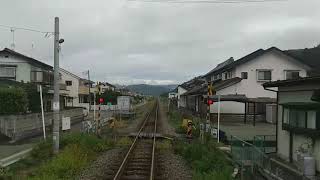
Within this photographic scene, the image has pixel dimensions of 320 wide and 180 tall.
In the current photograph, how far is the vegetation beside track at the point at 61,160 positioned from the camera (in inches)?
526

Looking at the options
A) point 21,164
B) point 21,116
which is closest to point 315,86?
point 21,164

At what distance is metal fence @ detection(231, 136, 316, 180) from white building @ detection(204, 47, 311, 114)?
81.4 ft

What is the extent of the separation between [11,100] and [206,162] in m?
16.0

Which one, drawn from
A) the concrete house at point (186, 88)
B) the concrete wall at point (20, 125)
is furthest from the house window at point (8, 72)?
the concrete house at point (186, 88)

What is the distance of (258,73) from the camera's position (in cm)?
4131

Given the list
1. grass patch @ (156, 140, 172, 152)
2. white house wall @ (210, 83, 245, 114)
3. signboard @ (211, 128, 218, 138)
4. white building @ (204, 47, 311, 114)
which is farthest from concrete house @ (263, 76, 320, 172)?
white building @ (204, 47, 311, 114)

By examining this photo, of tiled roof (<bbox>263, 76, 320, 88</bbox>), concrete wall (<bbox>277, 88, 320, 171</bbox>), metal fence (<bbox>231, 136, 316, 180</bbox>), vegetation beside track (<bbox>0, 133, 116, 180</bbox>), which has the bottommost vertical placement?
vegetation beside track (<bbox>0, 133, 116, 180</bbox>)

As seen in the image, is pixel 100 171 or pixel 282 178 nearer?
pixel 282 178

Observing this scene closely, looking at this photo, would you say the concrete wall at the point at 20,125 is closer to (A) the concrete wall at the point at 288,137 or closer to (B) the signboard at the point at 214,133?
(B) the signboard at the point at 214,133

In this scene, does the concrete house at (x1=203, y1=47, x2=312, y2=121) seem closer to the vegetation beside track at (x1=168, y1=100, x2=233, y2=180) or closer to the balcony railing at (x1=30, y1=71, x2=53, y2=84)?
the balcony railing at (x1=30, y1=71, x2=53, y2=84)

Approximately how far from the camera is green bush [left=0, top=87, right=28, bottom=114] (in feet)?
87.6

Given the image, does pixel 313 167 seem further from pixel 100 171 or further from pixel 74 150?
pixel 74 150

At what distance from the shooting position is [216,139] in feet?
79.6

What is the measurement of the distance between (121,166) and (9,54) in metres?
30.6
